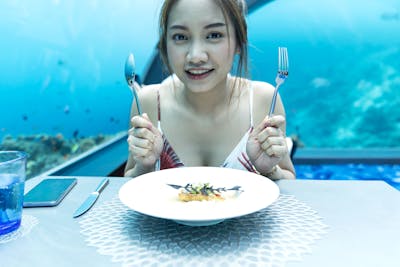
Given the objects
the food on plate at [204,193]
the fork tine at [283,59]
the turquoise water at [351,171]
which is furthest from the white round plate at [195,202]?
the turquoise water at [351,171]

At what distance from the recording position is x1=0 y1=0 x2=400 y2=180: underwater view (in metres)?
3.27

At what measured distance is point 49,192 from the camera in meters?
0.95

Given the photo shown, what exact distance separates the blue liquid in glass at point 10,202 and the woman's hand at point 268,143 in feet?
2.10

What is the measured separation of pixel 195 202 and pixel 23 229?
365 mm

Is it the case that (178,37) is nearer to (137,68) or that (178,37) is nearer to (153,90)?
(153,90)

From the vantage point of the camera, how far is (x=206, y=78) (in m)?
1.26

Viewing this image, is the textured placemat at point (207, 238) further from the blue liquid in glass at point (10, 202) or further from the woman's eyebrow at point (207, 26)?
the woman's eyebrow at point (207, 26)

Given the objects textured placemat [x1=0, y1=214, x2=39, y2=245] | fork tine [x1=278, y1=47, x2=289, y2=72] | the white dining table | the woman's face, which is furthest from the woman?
textured placemat [x1=0, y1=214, x2=39, y2=245]

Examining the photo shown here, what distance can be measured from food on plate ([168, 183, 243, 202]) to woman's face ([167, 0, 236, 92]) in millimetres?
508

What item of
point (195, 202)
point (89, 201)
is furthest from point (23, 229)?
point (195, 202)

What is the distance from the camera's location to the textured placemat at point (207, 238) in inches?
23.8

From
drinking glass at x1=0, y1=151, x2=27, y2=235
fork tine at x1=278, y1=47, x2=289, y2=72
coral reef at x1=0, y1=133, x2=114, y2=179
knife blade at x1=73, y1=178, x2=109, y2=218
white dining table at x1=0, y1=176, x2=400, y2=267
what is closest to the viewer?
white dining table at x1=0, y1=176, x2=400, y2=267

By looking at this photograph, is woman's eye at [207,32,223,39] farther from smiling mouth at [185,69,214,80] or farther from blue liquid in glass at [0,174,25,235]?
blue liquid in glass at [0,174,25,235]

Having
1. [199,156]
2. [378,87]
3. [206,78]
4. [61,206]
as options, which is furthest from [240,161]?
[378,87]
